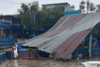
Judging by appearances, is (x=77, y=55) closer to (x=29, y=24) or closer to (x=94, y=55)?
(x=94, y=55)

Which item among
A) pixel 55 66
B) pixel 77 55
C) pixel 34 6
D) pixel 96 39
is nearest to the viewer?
pixel 55 66

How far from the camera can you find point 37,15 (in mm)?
29391

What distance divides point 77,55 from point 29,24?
20.0 meters

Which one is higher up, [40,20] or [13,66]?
[40,20]

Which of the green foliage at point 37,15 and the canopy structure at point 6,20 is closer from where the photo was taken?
the canopy structure at point 6,20

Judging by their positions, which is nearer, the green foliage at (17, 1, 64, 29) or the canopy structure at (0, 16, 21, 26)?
the canopy structure at (0, 16, 21, 26)

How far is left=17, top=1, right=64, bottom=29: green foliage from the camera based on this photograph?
96.3 ft

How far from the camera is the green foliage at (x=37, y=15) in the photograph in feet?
96.3

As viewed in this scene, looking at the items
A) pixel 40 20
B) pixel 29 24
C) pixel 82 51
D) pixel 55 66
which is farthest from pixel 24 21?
pixel 55 66

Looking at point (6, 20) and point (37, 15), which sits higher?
point (37, 15)

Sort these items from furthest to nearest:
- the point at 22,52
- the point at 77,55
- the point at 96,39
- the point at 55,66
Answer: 1. the point at 96,39
2. the point at 22,52
3. the point at 77,55
4. the point at 55,66

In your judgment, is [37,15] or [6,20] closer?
[6,20]

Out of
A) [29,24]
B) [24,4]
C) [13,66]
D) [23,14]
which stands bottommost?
[13,66]

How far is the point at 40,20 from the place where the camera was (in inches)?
1163
